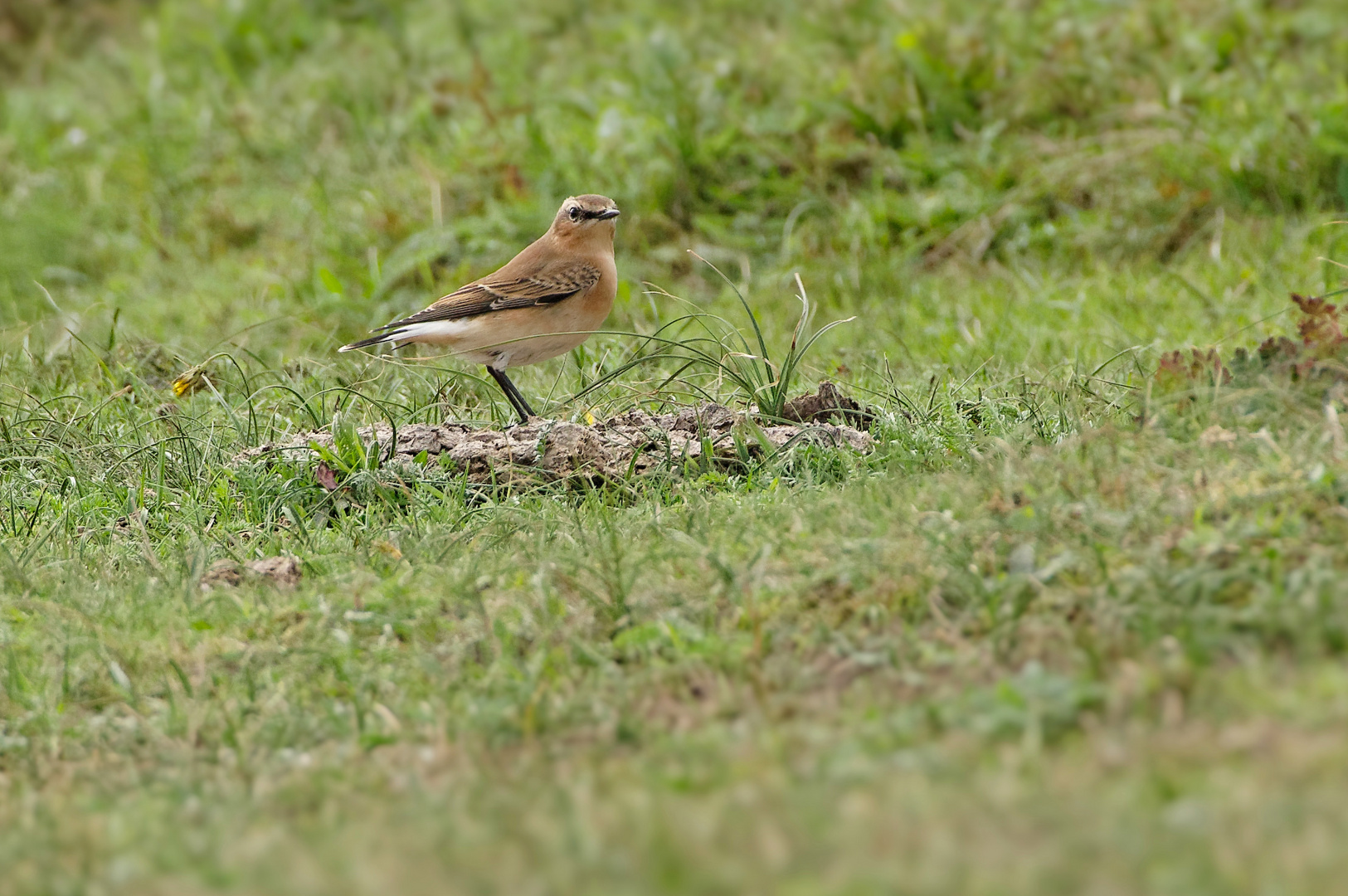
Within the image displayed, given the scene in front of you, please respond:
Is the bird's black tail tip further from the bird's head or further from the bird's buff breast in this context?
the bird's head

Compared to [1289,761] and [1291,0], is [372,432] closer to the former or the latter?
[1289,761]

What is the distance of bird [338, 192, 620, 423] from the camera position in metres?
7.12

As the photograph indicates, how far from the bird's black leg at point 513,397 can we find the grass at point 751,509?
12cm

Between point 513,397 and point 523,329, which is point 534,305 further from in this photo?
point 513,397

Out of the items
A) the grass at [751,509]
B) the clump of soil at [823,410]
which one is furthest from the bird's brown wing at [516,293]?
the clump of soil at [823,410]

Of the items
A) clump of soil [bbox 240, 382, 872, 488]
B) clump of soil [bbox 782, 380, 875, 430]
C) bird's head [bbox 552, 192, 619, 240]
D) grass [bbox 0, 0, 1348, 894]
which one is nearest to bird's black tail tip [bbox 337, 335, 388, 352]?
grass [bbox 0, 0, 1348, 894]

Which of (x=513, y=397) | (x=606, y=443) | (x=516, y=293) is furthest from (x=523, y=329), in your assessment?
(x=606, y=443)

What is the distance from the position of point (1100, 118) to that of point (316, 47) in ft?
23.6

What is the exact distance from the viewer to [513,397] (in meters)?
6.66

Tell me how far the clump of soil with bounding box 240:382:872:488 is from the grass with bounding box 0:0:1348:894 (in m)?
0.09

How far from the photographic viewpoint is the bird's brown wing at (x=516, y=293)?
23.5 ft

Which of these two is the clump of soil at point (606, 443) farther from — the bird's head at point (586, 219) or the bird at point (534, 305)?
the bird's head at point (586, 219)

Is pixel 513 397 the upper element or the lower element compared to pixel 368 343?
lower

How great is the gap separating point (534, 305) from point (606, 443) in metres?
1.73
